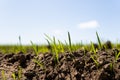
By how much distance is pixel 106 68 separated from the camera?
2500mm

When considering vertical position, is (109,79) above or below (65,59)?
below

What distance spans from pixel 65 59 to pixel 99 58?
1.10 feet

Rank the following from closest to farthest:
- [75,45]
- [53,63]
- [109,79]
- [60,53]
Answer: [109,79]
[53,63]
[60,53]
[75,45]

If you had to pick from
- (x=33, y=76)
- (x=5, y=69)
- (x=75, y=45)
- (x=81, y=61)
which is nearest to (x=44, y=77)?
(x=33, y=76)

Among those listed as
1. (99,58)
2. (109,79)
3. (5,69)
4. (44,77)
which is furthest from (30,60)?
(109,79)

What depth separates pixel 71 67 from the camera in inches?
108

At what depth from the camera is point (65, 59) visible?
9.30 ft

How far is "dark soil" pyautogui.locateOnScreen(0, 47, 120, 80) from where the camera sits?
2514mm

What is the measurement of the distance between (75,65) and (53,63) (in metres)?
0.28

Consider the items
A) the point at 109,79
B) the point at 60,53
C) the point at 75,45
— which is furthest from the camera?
the point at 75,45

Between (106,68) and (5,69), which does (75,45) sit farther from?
(106,68)

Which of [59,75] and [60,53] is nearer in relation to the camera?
[59,75]

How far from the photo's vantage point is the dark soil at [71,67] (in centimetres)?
251

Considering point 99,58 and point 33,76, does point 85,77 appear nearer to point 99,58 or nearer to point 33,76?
point 99,58
